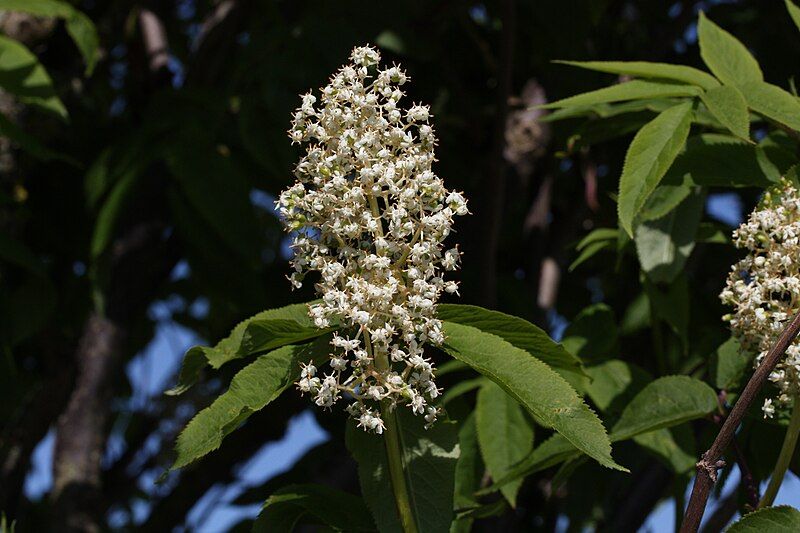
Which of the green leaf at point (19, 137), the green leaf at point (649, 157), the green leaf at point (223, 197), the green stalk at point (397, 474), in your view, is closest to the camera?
the green stalk at point (397, 474)

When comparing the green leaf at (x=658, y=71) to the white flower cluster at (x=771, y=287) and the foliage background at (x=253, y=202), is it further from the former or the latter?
the foliage background at (x=253, y=202)

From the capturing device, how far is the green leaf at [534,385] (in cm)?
141

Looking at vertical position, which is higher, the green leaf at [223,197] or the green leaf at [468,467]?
the green leaf at [223,197]

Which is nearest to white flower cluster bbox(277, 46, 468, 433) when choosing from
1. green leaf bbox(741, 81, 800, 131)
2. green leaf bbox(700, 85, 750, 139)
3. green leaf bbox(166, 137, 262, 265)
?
green leaf bbox(700, 85, 750, 139)

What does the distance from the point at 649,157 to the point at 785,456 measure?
1.86ft

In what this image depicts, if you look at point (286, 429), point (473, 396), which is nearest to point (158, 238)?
point (286, 429)

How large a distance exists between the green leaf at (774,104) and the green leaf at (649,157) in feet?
0.38

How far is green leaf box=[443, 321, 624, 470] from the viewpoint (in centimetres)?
141

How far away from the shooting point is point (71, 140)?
376 centimetres

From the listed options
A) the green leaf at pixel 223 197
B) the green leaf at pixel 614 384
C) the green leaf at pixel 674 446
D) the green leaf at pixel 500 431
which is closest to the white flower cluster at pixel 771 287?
the green leaf at pixel 674 446

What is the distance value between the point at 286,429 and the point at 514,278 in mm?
986

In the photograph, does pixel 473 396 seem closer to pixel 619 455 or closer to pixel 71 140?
pixel 619 455

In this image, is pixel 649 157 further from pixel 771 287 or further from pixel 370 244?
pixel 370 244

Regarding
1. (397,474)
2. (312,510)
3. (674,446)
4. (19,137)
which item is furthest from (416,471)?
(19,137)
